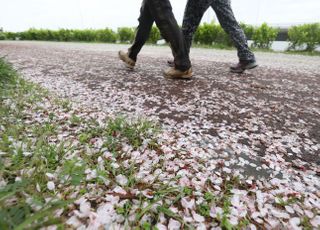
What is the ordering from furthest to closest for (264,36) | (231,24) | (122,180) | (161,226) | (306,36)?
1. (264,36)
2. (306,36)
3. (231,24)
4. (122,180)
5. (161,226)

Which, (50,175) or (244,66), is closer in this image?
(50,175)

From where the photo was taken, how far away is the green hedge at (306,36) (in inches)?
555

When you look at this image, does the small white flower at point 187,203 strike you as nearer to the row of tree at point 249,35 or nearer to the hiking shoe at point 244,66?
the hiking shoe at point 244,66

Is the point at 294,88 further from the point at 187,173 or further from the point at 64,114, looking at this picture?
the point at 64,114

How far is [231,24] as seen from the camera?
4023mm

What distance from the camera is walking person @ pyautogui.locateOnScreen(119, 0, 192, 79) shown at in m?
3.31

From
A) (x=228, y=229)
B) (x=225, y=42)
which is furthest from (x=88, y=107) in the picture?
(x=225, y=42)

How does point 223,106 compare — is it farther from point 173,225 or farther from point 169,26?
point 173,225

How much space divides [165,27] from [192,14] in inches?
31.2

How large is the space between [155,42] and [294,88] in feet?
53.6

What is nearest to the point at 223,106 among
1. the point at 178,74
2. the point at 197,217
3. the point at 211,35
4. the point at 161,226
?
the point at 178,74

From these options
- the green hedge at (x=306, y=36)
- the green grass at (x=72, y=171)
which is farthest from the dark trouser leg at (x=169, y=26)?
the green hedge at (x=306, y=36)

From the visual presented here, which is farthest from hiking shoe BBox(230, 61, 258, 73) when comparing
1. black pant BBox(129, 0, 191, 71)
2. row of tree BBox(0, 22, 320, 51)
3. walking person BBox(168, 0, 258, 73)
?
row of tree BBox(0, 22, 320, 51)

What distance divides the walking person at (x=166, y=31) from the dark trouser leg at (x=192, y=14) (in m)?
0.28
